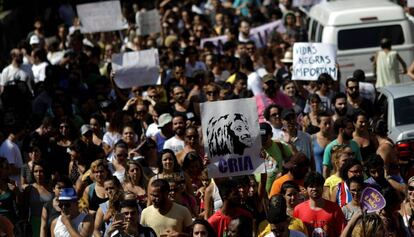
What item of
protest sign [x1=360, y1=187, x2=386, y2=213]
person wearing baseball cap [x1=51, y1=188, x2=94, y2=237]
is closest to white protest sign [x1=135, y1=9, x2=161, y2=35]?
person wearing baseball cap [x1=51, y1=188, x2=94, y2=237]

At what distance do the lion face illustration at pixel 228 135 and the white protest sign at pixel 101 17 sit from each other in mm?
11276

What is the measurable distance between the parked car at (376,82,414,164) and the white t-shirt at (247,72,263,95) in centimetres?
239

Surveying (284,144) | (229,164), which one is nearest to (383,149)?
(284,144)

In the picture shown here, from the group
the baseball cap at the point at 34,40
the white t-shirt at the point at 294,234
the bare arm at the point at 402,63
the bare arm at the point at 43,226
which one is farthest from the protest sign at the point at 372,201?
the baseball cap at the point at 34,40

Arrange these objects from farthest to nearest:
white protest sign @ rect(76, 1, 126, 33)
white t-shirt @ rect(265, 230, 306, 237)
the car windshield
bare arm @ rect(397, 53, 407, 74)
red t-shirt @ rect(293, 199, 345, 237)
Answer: white protest sign @ rect(76, 1, 126, 33)
bare arm @ rect(397, 53, 407, 74)
the car windshield
red t-shirt @ rect(293, 199, 345, 237)
white t-shirt @ rect(265, 230, 306, 237)

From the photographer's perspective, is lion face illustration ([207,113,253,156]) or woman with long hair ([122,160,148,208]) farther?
woman with long hair ([122,160,148,208])

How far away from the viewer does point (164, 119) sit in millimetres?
17703

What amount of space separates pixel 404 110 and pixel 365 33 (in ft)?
20.8

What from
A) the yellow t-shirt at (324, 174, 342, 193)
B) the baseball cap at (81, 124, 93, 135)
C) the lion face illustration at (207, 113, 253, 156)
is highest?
the lion face illustration at (207, 113, 253, 156)

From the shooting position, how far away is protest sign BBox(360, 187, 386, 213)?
12.5 m

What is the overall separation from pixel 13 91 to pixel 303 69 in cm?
392

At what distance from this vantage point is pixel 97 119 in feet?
61.0

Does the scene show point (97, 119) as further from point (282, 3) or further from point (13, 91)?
point (282, 3)

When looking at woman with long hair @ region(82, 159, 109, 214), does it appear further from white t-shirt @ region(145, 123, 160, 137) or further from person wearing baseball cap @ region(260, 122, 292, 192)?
white t-shirt @ region(145, 123, 160, 137)
